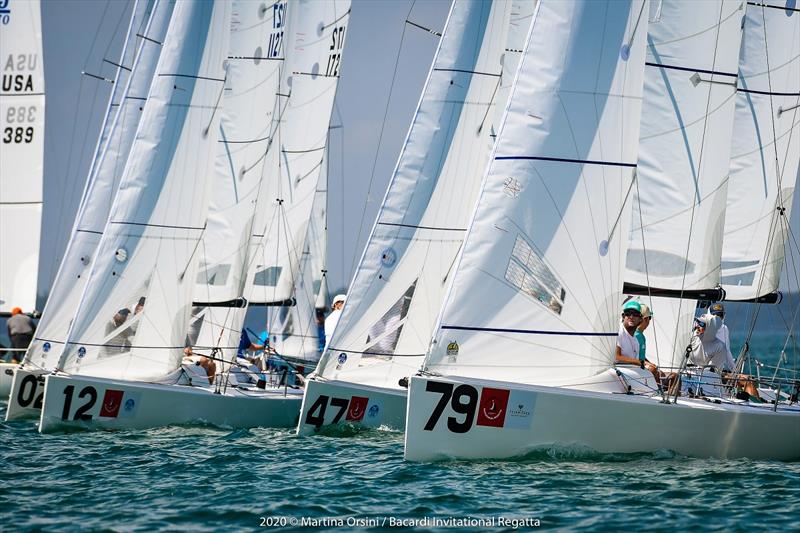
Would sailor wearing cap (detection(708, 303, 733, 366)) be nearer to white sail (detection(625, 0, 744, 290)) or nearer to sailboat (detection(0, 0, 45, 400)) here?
white sail (detection(625, 0, 744, 290))

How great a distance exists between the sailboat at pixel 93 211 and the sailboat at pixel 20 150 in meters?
1.52

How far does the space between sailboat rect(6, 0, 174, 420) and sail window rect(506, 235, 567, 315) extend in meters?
7.75

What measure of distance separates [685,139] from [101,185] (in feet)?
31.9

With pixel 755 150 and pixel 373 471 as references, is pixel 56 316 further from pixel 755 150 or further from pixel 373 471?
pixel 755 150

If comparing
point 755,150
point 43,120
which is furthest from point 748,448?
point 43,120

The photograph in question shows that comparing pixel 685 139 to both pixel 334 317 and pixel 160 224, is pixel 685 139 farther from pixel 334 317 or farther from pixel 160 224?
pixel 160 224

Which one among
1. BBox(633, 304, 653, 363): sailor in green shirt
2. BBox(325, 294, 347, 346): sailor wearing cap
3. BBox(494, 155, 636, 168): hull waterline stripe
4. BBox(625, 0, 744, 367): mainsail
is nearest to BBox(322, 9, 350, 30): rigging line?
BBox(325, 294, 347, 346): sailor wearing cap

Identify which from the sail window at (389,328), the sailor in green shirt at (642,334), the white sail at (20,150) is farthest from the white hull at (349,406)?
the white sail at (20,150)

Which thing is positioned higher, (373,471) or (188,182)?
(188,182)

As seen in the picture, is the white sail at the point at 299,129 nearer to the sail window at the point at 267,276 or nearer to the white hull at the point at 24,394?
the sail window at the point at 267,276

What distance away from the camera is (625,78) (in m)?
13.2

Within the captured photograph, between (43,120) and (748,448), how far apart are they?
634 inches

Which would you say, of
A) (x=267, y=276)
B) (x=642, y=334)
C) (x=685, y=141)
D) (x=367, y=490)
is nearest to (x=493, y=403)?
(x=367, y=490)

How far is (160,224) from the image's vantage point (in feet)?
55.2
